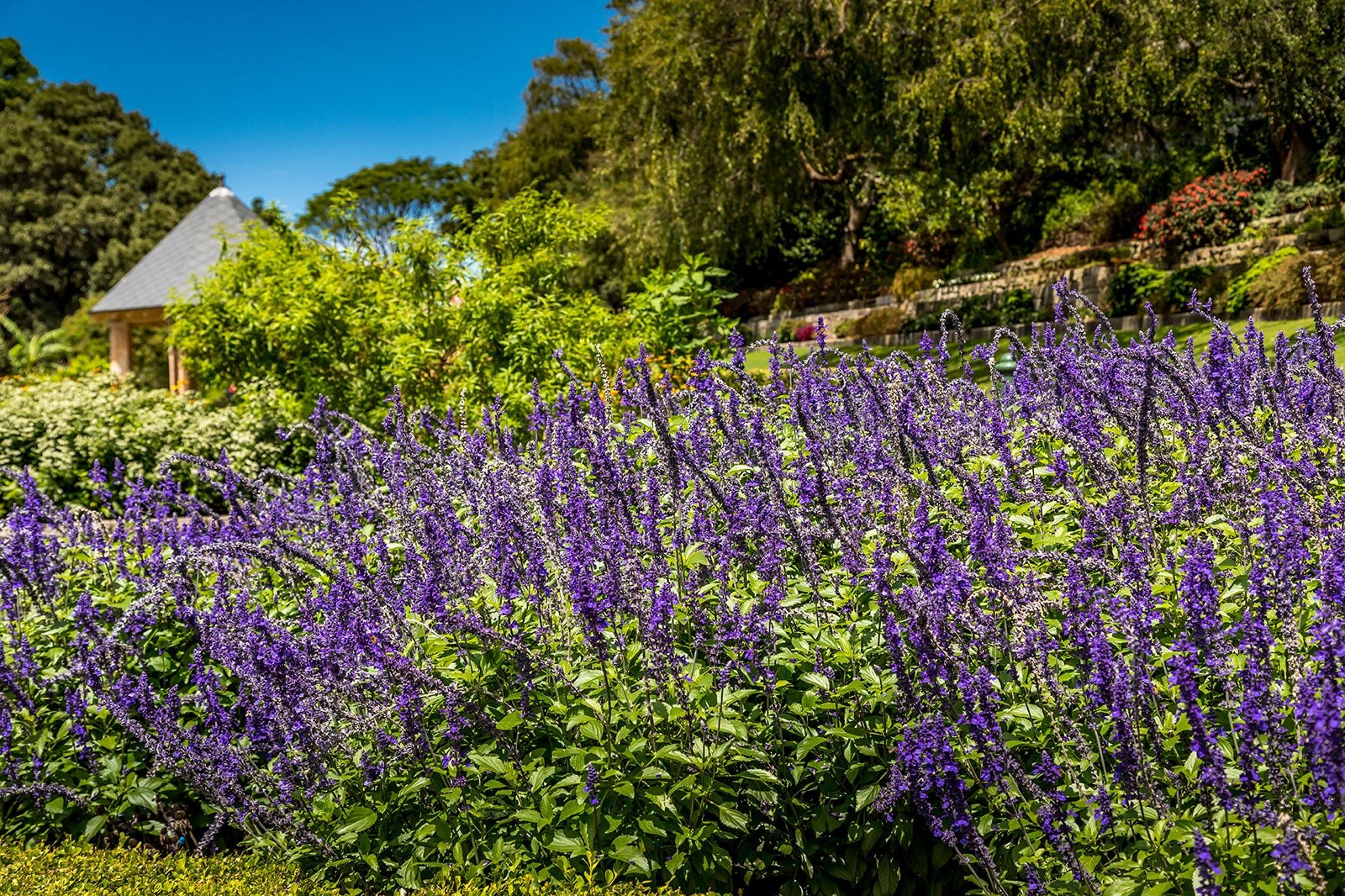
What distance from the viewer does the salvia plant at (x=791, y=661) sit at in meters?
2.50

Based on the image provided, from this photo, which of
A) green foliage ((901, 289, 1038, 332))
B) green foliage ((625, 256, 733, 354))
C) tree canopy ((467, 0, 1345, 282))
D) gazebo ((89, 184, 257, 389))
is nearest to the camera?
green foliage ((625, 256, 733, 354))

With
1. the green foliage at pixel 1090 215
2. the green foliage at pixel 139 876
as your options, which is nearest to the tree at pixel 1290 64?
the green foliage at pixel 1090 215

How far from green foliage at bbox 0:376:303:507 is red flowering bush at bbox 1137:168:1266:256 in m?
17.4

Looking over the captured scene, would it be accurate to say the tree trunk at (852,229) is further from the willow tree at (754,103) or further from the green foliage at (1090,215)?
the willow tree at (754,103)

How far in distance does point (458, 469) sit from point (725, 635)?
7.01 feet

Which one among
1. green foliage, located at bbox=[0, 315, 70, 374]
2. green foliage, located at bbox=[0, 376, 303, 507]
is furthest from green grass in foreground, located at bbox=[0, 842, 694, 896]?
green foliage, located at bbox=[0, 315, 70, 374]

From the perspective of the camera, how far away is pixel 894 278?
27844mm

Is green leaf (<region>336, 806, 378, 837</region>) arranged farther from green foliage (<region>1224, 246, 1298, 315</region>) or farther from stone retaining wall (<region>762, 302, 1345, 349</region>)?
green foliage (<region>1224, 246, 1298, 315</region>)

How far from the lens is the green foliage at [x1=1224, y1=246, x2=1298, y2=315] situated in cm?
1609

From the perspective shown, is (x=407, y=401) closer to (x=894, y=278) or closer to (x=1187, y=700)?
(x=1187, y=700)

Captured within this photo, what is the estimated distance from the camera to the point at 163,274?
102ft

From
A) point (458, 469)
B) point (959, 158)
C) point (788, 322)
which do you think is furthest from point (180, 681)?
point (788, 322)

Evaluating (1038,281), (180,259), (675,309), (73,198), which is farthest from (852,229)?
(73,198)

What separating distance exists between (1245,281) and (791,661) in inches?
645
